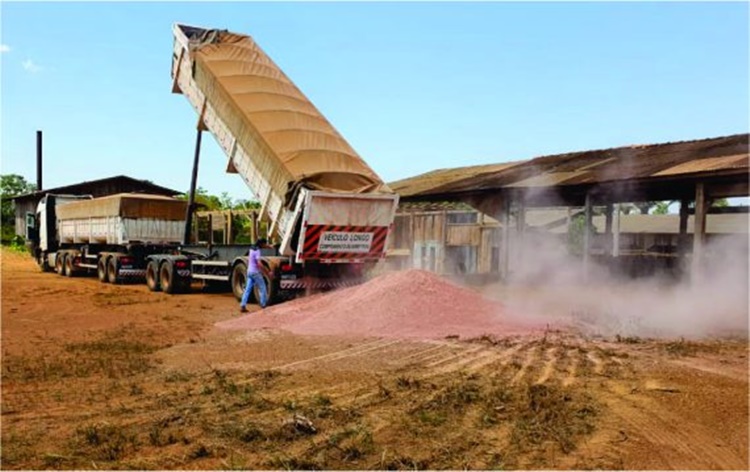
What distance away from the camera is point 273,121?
46.3ft

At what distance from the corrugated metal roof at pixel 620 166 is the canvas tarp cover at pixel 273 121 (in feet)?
17.0

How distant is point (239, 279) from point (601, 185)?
8783 millimetres

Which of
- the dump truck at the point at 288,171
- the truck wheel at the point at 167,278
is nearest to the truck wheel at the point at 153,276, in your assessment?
the truck wheel at the point at 167,278

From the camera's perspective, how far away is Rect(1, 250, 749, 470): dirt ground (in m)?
4.51

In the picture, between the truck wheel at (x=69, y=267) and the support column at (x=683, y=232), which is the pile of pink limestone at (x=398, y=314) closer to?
the support column at (x=683, y=232)

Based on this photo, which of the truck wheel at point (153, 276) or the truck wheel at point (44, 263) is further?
the truck wheel at point (44, 263)

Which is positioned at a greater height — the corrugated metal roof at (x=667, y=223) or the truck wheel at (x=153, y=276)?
the corrugated metal roof at (x=667, y=223)

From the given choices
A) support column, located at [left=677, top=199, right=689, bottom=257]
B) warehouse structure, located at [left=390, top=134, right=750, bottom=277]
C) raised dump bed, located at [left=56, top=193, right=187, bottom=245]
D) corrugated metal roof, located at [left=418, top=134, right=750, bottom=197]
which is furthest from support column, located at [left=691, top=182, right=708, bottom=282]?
raised dump bed, located at [left=56, top=193, right=187, bottom=245]

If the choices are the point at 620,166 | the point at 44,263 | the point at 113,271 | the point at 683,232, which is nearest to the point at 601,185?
the point at 620,166

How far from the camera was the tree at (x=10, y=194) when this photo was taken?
5654 cm

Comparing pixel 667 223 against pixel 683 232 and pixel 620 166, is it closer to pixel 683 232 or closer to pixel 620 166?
pixel 683 232

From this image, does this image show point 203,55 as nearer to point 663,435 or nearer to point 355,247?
point 355,247

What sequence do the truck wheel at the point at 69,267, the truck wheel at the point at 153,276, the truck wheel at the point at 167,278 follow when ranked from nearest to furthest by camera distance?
the truck wheel at the point at 167,278, the truck wheel at the point at 153,276, the truck wheel at the point at 69,267

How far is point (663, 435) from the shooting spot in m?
4.87
